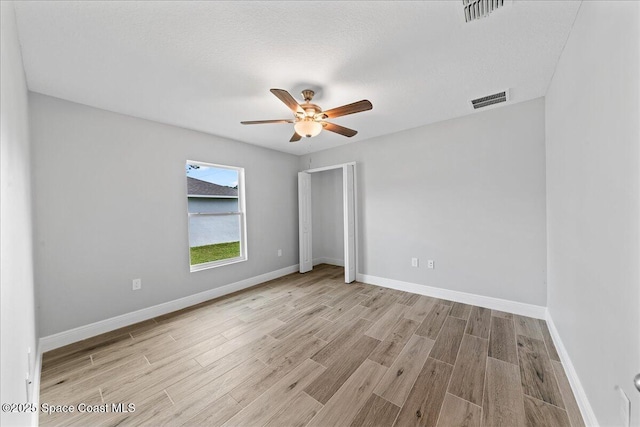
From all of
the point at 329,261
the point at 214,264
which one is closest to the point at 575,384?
the point at 214,264

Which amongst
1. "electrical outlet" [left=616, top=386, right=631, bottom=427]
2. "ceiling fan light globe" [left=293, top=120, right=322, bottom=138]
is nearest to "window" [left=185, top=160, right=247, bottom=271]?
"ceiling fan light globe" [left=293, top=120, right=322, bottom=138]

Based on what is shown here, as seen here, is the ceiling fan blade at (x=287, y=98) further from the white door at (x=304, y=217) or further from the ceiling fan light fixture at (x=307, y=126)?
the white door at (x=304, y=217)

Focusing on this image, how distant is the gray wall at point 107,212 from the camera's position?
223 cm

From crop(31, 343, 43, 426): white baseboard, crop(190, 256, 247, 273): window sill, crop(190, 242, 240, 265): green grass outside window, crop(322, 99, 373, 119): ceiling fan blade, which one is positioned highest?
crop(322, 99, 373, 119): ceiling fan blade

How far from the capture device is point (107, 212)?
256cm

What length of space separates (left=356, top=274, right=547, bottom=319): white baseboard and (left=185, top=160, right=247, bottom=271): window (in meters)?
2.28

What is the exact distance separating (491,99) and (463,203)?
48.5 inches

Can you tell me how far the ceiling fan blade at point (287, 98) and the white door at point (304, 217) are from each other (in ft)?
8.08

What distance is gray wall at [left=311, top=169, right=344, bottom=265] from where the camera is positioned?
524cm

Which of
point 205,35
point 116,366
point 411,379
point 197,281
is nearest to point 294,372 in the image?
point 411,379

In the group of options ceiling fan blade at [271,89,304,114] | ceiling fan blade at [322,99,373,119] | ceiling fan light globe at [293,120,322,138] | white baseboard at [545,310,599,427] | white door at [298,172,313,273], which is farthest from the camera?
white door at [298,172,313,273]

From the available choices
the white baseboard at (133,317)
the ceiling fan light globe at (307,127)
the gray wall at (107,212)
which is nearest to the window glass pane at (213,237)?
the gray wall at (107,212)

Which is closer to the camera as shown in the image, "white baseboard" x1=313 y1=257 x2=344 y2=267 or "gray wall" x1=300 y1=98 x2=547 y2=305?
"gray wall" x1=300 y1=98 x2=547 y2=305

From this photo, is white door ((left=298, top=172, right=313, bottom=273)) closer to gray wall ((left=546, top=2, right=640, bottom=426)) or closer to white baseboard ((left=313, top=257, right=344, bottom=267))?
white baseboard ((left=313, top=257, right=344, bottom=267))
